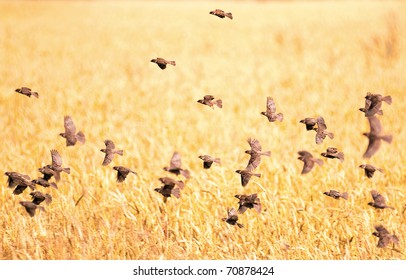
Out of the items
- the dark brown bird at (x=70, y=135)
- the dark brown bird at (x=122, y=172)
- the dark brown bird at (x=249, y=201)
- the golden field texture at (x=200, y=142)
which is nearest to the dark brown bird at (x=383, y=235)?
the golden field texture at (x=200, y=142)

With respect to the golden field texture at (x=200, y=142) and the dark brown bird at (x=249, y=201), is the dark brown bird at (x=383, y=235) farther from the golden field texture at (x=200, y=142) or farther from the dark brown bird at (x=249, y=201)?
the dark brown bird at (x=249, y=201)

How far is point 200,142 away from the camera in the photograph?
6.62 meters

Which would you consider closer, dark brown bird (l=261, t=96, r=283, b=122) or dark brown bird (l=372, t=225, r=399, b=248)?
dark brown bird (l=372, t=225, r=399, b=248)

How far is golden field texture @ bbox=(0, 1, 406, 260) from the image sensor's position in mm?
4086

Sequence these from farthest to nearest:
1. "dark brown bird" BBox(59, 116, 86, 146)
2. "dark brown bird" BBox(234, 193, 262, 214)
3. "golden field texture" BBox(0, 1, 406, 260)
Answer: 1. "golden field texture" BBox(0, 1, 406, 260)
2. "dark brown bird" BBox(59, 116, 86, 146)
3. "dark brown bird" BBox(234, 193, 262, 214)

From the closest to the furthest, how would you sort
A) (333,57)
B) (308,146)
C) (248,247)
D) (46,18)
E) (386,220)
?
(248,247)
(386,220)
(308,146)
(333,57)
(46,18)

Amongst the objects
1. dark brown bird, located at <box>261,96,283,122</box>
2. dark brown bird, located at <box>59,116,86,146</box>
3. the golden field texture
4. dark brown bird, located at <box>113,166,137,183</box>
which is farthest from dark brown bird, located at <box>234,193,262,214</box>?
dark brown bird, located at <box>59,116,86,146</box>

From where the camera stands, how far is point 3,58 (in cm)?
1274

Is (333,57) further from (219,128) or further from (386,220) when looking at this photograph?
(386,220)

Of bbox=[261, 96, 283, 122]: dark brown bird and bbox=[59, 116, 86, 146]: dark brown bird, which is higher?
bbox=[261, 96, 283, 122]: dark brown bird

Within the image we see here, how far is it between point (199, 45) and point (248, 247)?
11612 mm

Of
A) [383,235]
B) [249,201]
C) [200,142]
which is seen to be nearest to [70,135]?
[249,201]

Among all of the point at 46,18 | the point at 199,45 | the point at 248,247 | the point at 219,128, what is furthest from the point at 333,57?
the point at 46,18

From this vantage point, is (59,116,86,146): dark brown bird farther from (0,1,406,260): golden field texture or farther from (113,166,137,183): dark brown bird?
(0,1,406,260): golden field texture
